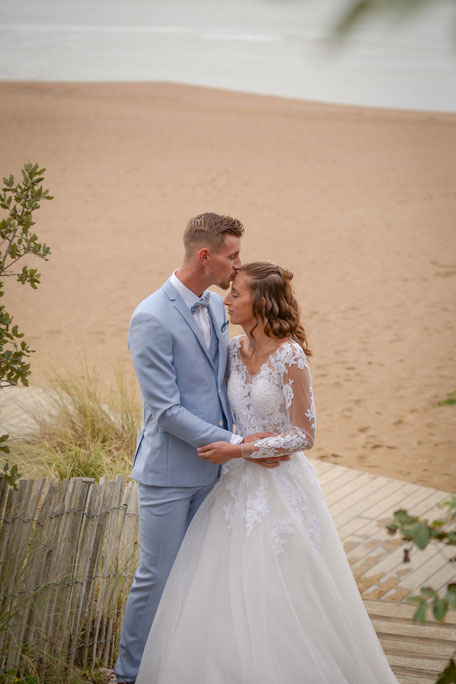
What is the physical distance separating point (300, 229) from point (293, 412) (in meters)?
21.6

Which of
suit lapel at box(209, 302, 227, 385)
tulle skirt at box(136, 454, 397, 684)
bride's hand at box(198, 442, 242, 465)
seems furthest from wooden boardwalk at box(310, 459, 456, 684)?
suit lapel at box(209, 302, 227, 385)

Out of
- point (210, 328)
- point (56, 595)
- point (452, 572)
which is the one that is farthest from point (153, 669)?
point (452, 572)

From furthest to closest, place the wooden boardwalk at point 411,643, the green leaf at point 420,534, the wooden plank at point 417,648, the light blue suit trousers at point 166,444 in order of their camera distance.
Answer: the wooden plank at point 417,648, the wooden boardwalk at point 411,643, the light blue suit trousers at point 166,444, the green leaf at point 420,534

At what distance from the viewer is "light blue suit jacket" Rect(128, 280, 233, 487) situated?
2861mm

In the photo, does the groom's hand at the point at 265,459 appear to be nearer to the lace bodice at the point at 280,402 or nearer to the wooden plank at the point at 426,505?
the lace bodice at the point at 280,402

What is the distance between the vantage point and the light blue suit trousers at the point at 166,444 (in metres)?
2.90

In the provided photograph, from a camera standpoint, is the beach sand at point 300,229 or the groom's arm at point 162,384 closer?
the groom's arm at point 162,384

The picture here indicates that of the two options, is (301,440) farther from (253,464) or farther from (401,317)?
(401,317)

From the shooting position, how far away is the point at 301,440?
2938mm

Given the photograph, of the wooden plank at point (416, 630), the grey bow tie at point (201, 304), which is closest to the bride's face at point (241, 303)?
the grey bow tie at point (201, 304)

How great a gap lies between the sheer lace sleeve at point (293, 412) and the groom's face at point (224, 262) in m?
0.41

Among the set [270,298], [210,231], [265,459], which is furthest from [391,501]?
[210,231]

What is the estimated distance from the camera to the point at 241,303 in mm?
3002

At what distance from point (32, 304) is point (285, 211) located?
1353 cm
